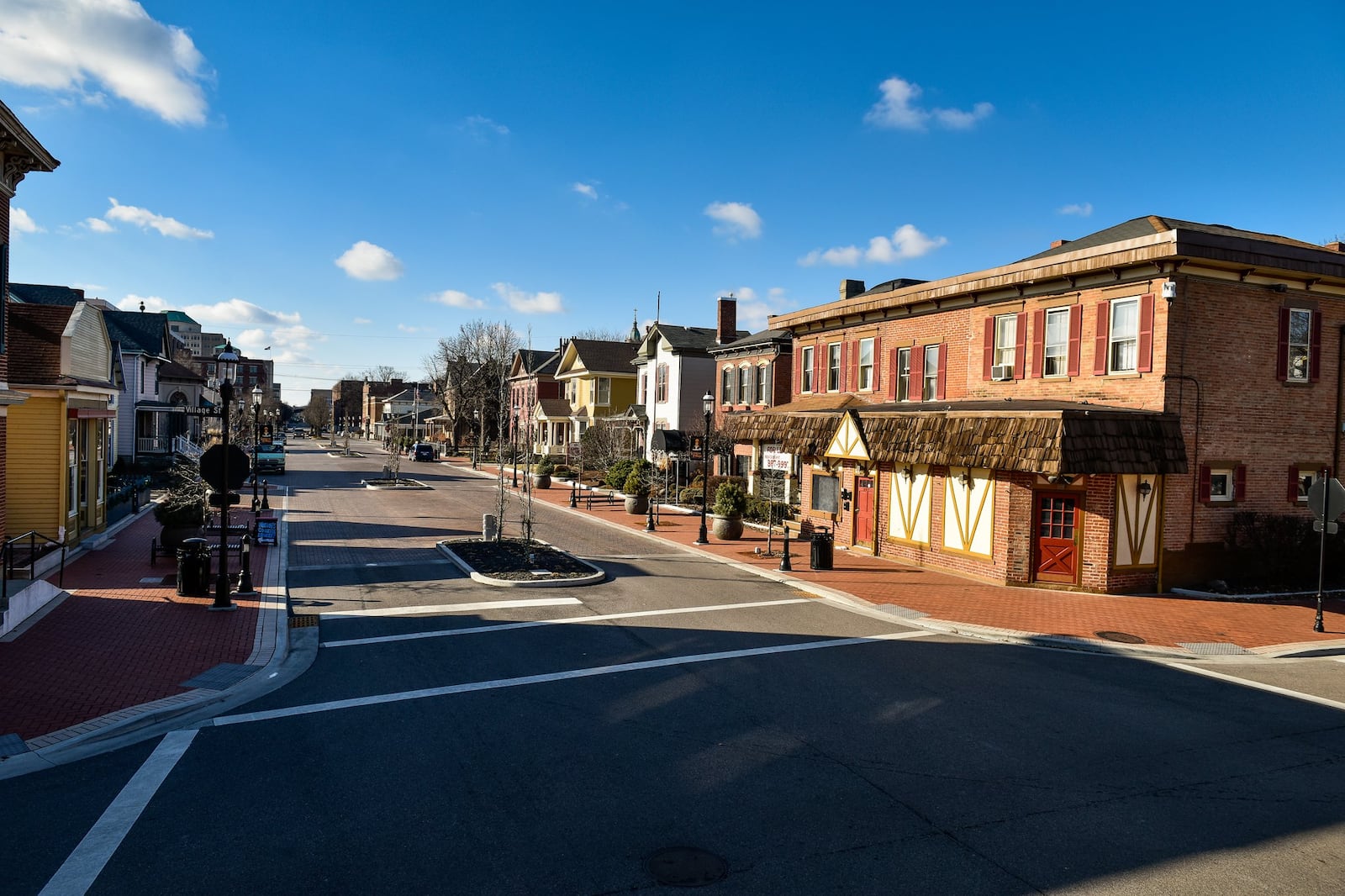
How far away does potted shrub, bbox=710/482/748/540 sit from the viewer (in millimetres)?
26422

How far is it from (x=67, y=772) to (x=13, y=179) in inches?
443

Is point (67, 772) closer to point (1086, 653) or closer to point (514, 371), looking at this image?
point (1086, 653)

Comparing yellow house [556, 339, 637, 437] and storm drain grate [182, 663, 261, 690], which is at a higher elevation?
yellow house [556, 339, 637, 437]

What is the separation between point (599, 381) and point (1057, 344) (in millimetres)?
44212

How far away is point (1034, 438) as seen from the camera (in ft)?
56.6

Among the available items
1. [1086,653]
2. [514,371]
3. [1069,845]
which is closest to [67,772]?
[1069,845]

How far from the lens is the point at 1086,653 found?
13.5 m

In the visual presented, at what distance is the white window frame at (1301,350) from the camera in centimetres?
1934

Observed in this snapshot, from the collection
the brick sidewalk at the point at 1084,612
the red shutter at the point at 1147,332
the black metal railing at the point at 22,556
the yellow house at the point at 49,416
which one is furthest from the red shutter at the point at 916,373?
the yellow house at the point at 49,416

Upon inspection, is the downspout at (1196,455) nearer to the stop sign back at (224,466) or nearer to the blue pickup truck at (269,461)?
the stop sign back at (224,466)

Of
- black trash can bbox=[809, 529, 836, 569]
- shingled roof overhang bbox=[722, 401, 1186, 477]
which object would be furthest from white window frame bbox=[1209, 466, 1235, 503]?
black trash can bbox=[809, 529, 836, 569]

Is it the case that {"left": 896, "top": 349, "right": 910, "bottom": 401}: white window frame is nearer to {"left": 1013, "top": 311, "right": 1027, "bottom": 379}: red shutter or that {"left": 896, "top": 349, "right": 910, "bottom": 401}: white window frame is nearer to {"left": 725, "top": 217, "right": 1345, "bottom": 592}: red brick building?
{"left": 725, "top": 217, "right": 1345, "bottom": 592}: red brick building

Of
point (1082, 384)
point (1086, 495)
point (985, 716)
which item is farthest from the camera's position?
point (1082, 384)

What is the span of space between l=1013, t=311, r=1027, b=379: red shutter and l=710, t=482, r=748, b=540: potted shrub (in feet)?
30.9
